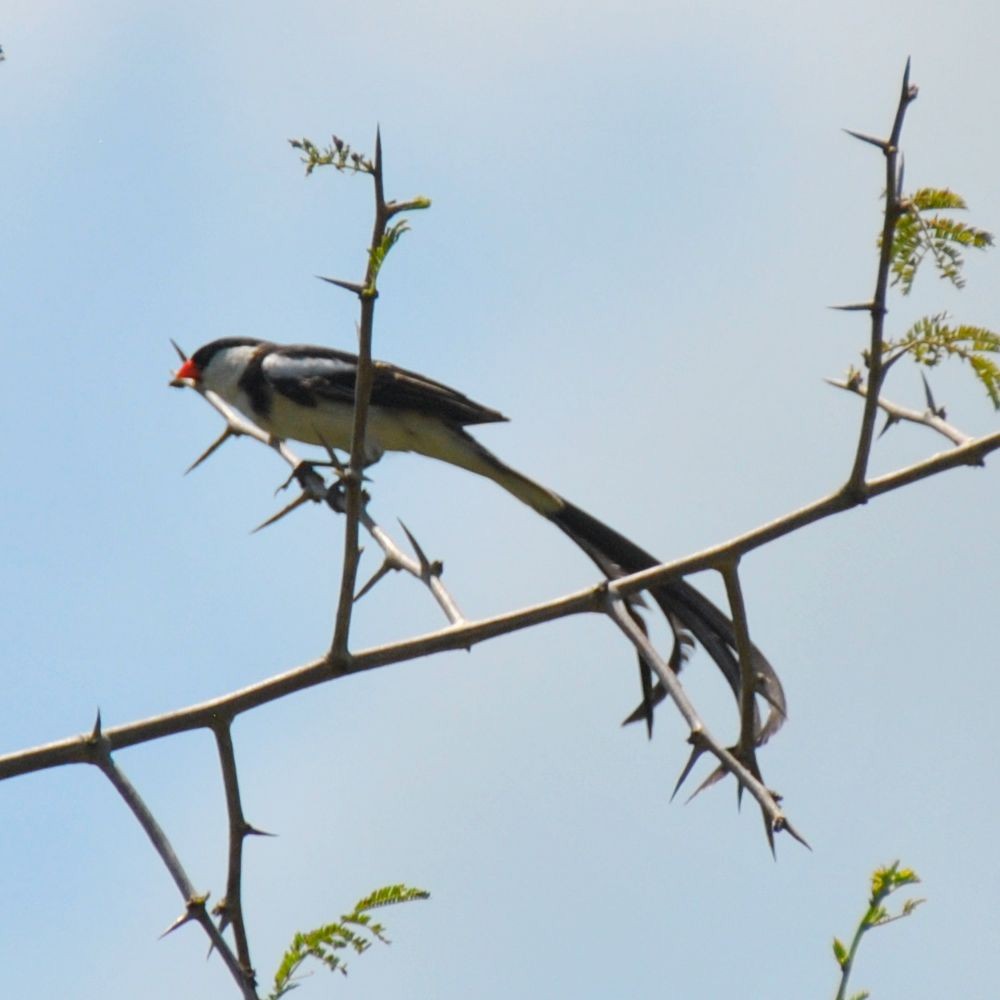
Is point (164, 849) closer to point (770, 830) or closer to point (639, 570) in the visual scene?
point (770, 830)

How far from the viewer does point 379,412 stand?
787 cm

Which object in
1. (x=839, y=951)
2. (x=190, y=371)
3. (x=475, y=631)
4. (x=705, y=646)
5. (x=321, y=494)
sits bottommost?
(x=839, y=951)

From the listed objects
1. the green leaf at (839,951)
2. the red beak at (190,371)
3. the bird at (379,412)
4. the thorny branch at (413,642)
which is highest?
the red beak at (190,371)

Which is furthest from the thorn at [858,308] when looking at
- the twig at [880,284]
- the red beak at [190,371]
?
the red beak at [190,371]

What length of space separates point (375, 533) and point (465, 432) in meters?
2.69

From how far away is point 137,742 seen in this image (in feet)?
11.5

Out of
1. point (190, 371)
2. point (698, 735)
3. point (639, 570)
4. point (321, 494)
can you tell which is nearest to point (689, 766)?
point (698, 735)

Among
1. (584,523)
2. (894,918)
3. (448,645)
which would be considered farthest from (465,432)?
(894,918)

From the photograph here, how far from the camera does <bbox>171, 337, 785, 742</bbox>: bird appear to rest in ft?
18.5

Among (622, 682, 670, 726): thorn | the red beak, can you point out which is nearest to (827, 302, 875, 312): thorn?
(622, 682, 670, 726): thorn

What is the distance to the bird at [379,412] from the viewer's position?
222 inches

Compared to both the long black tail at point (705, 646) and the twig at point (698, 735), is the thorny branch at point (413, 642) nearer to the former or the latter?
the twig at point (698, 735)

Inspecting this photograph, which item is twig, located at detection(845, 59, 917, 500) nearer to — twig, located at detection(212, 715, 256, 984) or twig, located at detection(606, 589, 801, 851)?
twig, located at detection(606, 589, 801, 851)

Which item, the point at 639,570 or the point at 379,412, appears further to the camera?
the point at 379,412
